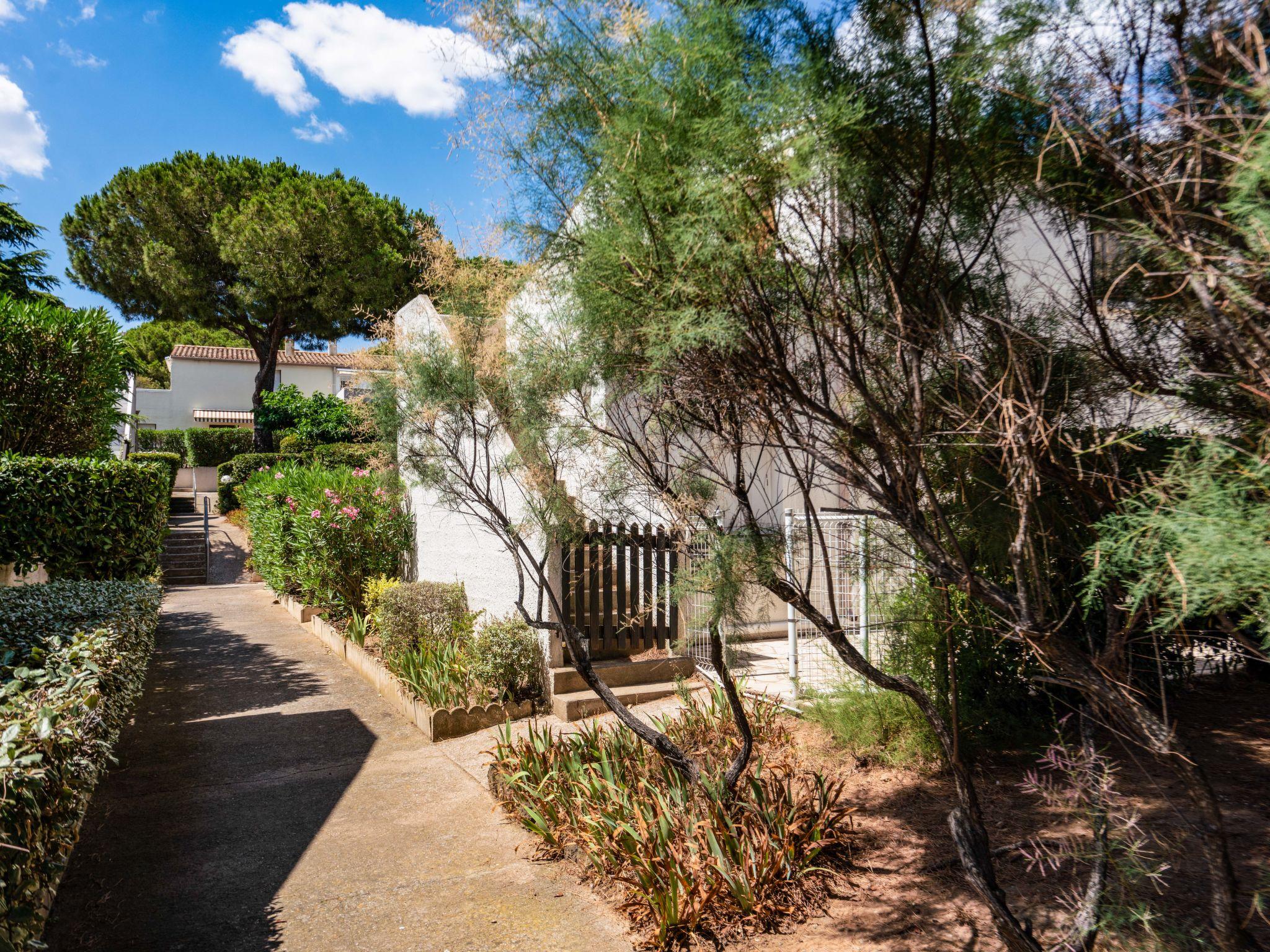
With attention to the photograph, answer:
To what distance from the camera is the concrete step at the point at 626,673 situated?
693 cm

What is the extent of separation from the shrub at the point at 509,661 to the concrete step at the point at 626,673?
223mm

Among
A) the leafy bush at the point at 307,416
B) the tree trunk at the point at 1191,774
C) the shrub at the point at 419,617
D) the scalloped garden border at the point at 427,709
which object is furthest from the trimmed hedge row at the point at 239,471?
the tree trunk at the point at 1191,774

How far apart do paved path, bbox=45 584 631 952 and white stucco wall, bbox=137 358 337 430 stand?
113 feet

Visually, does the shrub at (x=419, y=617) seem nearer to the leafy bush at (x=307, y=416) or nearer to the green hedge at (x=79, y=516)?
the green hedge at (x=79, y=516)

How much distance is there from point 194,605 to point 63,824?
1169 centimetres

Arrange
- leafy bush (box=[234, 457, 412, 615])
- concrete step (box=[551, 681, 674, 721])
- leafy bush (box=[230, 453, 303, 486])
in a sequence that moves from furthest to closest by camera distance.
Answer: leafy bush (box=[230, 453, 303, 486])
leafy bush (box=[234, 457, 412, 615])
concrete step (box=[551, 681, 674, 721])

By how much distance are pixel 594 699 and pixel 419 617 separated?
2431 millimetres

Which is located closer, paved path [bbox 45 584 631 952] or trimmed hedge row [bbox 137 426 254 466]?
paved path [bbox 45 584 631 952]

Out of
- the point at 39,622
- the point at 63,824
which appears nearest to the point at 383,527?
the point at 39,622

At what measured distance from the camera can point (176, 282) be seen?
25.8 meters

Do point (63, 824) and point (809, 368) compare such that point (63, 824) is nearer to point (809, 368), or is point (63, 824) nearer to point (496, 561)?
point (809, 368)

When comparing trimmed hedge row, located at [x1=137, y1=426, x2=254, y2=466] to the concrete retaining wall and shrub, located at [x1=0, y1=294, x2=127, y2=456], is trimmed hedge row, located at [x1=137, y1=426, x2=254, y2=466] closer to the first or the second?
shrub, located at [x1=0, y1=294, x2=127, y2=456]

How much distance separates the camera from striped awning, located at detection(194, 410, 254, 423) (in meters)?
38.3

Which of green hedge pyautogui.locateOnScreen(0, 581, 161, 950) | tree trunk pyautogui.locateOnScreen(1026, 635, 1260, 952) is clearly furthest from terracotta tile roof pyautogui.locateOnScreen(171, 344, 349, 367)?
tree trunk pyautogui.locateOnScreen(1026, 635, 1260, 952)
